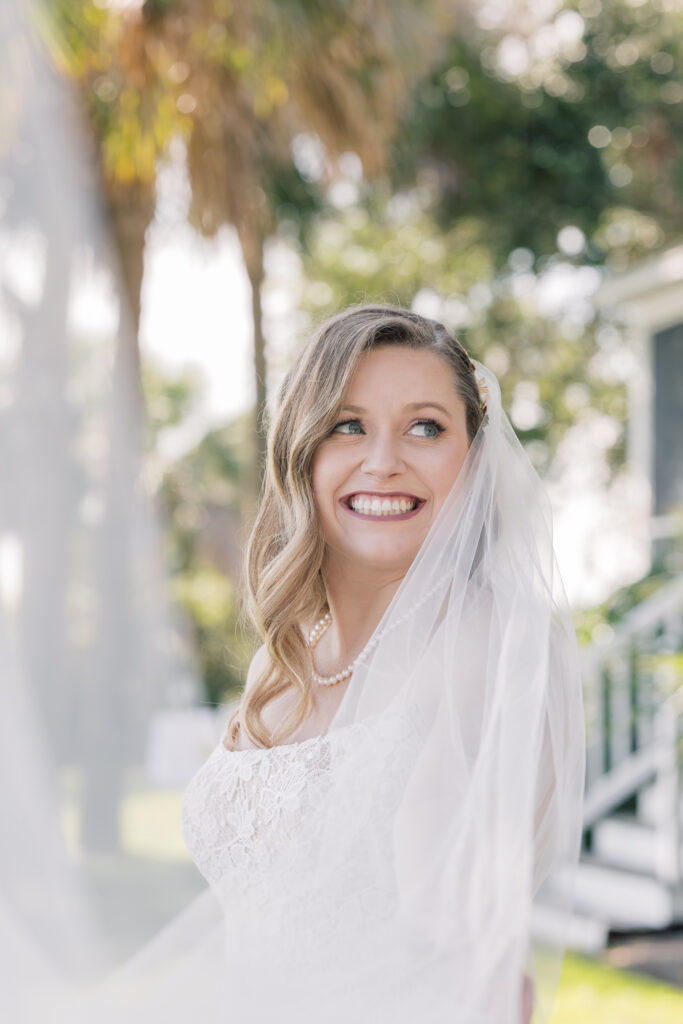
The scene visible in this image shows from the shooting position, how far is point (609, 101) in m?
16.9

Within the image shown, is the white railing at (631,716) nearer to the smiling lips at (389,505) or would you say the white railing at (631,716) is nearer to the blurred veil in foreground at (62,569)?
the blurred veil in foreground at (62,569)

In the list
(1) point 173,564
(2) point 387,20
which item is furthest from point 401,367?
(1) point 173,564

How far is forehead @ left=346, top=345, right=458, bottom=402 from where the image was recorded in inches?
92.4

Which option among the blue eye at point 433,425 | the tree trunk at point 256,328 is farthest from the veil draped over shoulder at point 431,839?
the tree trunk at point 256,328

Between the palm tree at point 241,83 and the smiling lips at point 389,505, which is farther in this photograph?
the palm tree at point 241,83

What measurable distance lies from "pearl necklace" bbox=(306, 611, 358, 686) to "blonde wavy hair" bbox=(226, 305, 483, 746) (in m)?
0.02

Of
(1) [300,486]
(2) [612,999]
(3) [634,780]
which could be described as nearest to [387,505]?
(1) [300,486]

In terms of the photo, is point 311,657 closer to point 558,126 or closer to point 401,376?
point 401,376

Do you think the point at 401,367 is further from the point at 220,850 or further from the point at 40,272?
the point at 40,272

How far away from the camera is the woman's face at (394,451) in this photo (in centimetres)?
233

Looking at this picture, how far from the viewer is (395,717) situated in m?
2.14

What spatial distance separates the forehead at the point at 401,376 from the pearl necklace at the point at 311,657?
0.54 meters

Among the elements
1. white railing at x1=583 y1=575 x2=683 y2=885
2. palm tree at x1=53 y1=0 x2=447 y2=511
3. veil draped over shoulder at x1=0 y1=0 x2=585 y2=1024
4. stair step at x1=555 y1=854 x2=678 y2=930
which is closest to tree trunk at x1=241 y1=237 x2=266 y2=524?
palm tree at x1=53 y1=0 x2=447 y2=511

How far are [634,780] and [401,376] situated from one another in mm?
6812
